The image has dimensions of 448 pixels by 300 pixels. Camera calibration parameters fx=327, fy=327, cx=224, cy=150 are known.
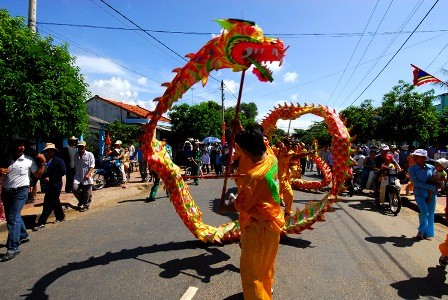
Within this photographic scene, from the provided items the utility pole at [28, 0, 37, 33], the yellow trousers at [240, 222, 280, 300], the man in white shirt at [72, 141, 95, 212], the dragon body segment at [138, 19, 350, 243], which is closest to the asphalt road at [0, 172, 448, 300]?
the dragon body segment at [138, 19, 350, 243]

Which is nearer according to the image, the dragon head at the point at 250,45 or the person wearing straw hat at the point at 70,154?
the dragon head at the point at 250,45

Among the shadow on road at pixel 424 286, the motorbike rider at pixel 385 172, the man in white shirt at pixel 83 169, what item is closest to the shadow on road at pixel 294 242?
the shadow on road at pixel 424 286

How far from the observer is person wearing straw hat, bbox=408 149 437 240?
598 centimetres

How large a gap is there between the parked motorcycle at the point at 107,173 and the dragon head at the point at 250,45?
905 cm

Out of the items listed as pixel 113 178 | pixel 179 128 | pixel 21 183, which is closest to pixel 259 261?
pixel 21 183

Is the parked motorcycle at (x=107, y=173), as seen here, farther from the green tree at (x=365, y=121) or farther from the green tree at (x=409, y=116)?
the green tree at (x=365, y=121)

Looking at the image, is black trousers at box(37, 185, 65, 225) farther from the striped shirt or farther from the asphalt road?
the striped shirt

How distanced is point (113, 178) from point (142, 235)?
6.89 meters

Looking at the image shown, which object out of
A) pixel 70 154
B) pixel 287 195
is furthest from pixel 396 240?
pixel 70 154

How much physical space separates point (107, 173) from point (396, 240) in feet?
32.2

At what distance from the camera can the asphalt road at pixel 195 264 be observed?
3840mm

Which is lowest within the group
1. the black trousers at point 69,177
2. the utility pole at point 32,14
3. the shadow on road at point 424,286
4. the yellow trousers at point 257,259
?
the shadow on road at point 424,286

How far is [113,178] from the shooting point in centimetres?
1239

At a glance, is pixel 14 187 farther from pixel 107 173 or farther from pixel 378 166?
pixel 378 166
